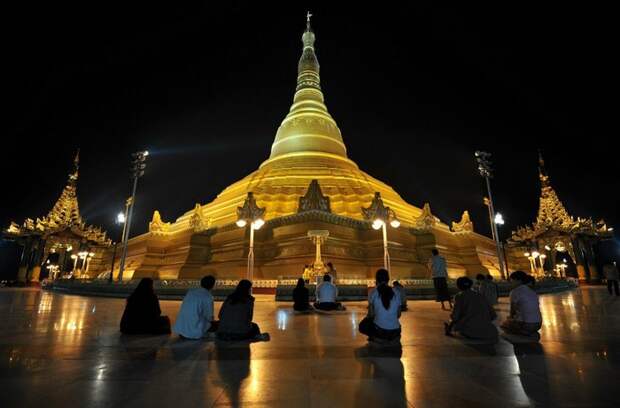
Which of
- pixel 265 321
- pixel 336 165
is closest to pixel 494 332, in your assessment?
pixel 265 321

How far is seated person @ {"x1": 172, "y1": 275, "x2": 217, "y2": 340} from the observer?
5.20 meters

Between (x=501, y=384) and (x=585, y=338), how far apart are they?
3.36 metres

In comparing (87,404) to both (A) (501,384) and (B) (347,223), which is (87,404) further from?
(B) (347,223)

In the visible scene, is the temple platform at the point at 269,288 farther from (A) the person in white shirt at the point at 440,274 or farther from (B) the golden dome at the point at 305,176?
(B) the golden dome at the point at 305,176

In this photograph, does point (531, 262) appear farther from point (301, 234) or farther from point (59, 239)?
point (59, 239)

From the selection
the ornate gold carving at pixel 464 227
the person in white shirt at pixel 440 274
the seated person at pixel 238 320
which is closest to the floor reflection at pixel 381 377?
the seated person at pixel 238 320

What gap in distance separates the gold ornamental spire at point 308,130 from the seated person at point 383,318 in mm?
25072

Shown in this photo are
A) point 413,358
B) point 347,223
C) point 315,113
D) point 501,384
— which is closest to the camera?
point 501,384

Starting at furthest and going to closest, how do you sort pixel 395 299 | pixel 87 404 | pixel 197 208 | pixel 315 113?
pixel 315 113, pixel 197 208, pixel 395 299, pixel 87 404

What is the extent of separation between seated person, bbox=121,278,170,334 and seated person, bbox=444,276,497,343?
4929mm

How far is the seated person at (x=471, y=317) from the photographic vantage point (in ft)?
16.6

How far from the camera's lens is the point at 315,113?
1282 inches

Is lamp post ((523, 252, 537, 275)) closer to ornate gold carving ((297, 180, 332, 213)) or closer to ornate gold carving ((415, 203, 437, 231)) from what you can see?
ornate gold carving ((415, 203, 437, 231))

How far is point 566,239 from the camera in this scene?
29219 millimetres
